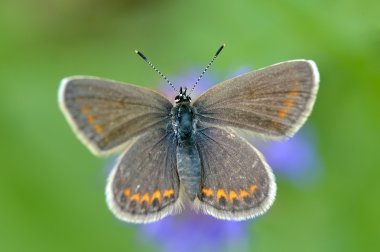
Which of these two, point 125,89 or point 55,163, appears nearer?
point 125,89

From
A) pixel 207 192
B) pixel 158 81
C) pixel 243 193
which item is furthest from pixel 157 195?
pixel 158 81

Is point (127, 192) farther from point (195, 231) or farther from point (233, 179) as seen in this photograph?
point (195, 231)

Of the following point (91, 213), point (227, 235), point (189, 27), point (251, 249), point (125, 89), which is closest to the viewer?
point (125, 89)

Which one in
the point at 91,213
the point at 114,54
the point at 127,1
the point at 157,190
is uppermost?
the point at 127,1

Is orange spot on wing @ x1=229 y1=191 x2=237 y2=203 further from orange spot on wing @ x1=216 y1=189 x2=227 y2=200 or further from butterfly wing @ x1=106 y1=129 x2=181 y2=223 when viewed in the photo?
butterfly wing @ x1=106 y1=129 x2=181 y2=223

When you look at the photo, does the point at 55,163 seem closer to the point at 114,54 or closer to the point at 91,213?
the point at 91,213

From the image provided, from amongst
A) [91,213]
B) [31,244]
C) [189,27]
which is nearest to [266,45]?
[189,27]

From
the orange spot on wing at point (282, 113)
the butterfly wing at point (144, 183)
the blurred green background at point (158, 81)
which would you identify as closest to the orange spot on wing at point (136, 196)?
the butterfly wing at point (144, 183)
